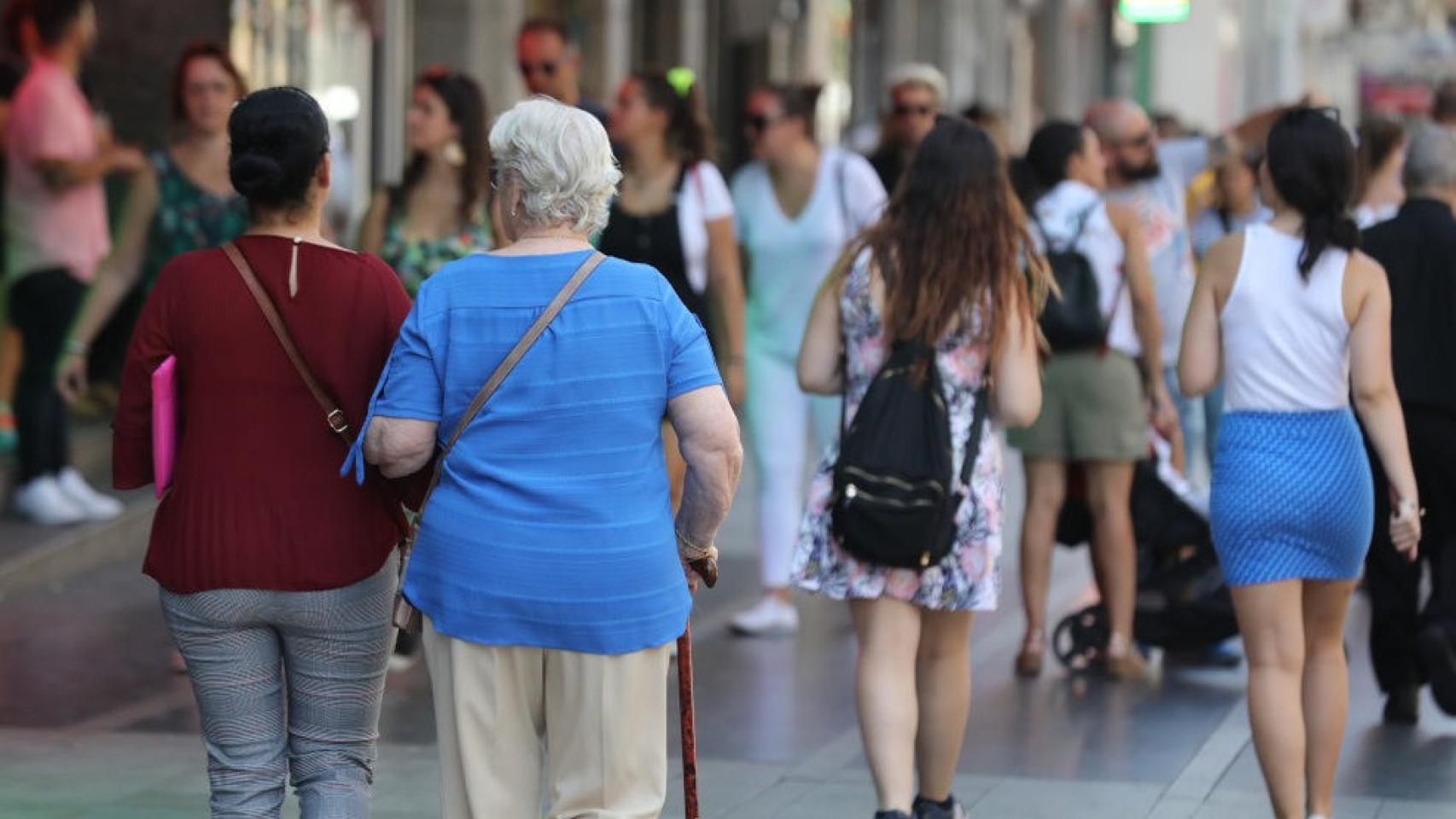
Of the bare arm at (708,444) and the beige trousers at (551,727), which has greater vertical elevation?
the bare arm at (708,444)

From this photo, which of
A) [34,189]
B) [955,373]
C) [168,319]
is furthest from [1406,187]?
[34,189]

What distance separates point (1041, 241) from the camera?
841 cm

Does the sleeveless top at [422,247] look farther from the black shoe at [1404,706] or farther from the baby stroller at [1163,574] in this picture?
the black shoe at [1404,706]

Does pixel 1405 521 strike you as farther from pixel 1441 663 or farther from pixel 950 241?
pixel 1441 663

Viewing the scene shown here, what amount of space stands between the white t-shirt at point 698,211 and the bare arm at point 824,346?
2557mm

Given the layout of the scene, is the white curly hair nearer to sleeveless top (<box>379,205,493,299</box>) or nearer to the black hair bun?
the black hair bun

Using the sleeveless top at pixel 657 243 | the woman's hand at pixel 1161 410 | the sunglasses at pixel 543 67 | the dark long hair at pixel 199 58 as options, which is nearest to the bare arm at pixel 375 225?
the dark long hair at pixel 199 58

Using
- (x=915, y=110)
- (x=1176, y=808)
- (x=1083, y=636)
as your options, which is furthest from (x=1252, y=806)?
(x=915, y=110)

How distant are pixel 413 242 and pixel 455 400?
3.76 meters

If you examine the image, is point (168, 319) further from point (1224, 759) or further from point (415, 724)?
point (1224, 759)

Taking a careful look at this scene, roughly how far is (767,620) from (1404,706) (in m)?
2.46

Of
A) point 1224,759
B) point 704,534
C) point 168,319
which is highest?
point 168,319

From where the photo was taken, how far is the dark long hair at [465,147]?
8109 mm

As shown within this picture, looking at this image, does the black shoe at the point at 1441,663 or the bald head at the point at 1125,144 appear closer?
the black shoe at the point at 1441,663
